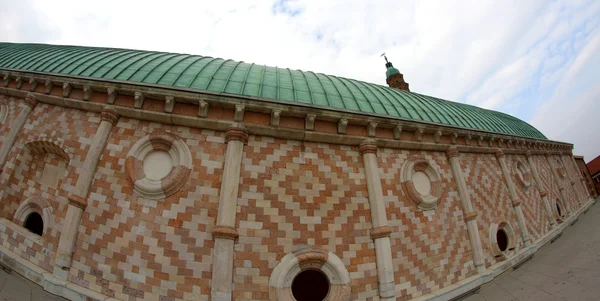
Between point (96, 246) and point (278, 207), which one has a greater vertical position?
point (278, 207)

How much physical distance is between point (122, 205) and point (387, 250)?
899 centimetres

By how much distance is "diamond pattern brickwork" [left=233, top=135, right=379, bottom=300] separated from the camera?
26.1 ft

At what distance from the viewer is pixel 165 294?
291 inches

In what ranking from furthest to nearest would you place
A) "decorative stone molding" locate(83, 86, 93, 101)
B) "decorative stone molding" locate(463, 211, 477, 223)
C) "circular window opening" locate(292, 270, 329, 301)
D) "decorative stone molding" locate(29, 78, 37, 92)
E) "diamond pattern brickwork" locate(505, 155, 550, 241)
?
"diamond pattern brickwork" locate(505, 155, 550, 241)
"decorative stone molding" locate(463, 211, 477, 223)
"decorative stone molding" locate(29, 78, 37, 92)
"decorative stone molding" locate(83, 86, 93, 101)
"circular window opening" locate(292, 270, 329, 301)

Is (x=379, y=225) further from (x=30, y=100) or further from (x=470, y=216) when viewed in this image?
(x=30, y=100)

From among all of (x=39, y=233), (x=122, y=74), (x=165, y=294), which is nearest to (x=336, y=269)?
(x=165, y=294)

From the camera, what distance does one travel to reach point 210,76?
Answer: 37.0ft

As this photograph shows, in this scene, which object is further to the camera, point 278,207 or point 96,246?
point 278,207

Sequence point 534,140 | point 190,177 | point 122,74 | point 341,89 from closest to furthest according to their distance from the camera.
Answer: point 190,177
point 122,74
point 341,89
point 534,140

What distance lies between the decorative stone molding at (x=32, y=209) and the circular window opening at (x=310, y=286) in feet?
28.3

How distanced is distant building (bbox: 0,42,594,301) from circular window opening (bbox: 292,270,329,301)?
45 millimetres

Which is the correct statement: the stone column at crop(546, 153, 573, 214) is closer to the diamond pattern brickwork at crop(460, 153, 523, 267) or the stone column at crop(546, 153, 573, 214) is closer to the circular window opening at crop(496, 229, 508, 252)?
the diamond pattern brickwork at crop(460, 153, 523, 267)

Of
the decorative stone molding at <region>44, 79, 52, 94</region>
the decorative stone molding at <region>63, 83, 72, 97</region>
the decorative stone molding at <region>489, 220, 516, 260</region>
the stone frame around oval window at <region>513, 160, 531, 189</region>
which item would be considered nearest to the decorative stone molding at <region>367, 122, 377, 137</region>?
the decorative stone molding at <region>489, 220, 516, 260</region>

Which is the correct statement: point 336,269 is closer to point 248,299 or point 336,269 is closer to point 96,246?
point 248,299
